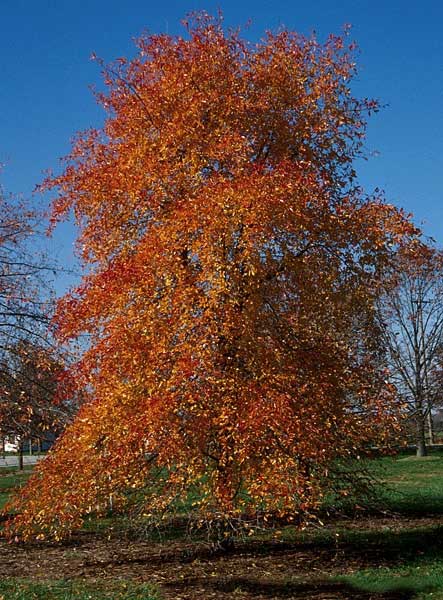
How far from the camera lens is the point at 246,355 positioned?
10148 millimetres

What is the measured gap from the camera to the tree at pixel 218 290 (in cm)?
966

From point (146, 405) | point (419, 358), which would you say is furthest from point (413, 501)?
point (419, 358)

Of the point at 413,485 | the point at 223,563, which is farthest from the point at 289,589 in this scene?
the point at 413,485

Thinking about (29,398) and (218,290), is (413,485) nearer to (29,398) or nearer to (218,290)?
(29,398)

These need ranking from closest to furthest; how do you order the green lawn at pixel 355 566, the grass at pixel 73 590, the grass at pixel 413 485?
1. the grass at pixel 73 590
2. the green lawn at pixel 355 566
3. the grass at pixel 413 485

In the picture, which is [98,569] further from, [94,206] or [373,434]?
[94,206]

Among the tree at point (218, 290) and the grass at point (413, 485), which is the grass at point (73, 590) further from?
the grass at point (413, 485)

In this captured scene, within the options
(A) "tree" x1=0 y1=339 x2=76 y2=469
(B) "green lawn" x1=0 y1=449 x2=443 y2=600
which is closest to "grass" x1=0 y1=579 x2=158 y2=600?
(B) "green lawn" x1=0 y1=449 x2=443 y2=600

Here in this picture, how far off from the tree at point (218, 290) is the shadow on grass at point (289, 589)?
95 centimetres

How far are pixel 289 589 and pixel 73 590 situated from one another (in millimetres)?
2755

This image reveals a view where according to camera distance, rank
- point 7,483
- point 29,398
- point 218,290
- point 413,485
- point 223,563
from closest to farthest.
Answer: point 218,290, point 223,563, point 29,398, point 413,485, point 7,483

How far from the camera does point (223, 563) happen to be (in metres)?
11.2

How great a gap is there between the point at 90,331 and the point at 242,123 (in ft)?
13.2

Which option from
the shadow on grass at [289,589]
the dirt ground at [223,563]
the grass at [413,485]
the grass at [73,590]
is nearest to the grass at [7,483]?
the dirt ground at [223,563]
